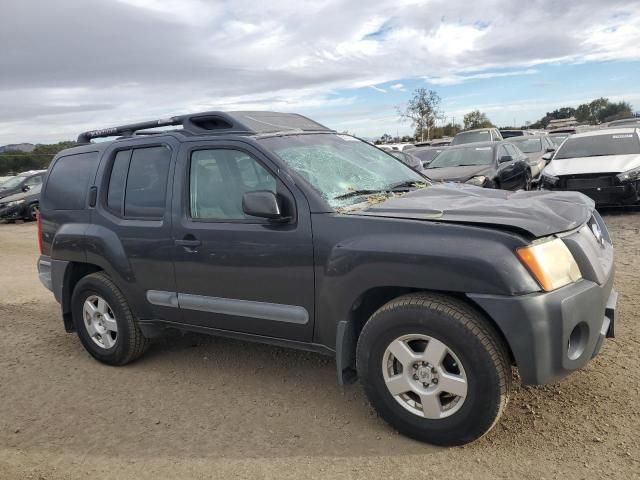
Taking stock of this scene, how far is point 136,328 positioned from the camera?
4.59 m

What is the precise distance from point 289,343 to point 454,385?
1178 mm

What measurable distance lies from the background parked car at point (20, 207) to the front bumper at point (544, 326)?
18.5 m

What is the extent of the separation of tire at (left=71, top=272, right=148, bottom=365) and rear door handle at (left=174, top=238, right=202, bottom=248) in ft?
3.03

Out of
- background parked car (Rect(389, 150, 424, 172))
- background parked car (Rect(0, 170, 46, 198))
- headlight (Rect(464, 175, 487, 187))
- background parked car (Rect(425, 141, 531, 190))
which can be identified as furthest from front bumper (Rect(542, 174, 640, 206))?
background parked car (Rect(0, 170, 46, 198))

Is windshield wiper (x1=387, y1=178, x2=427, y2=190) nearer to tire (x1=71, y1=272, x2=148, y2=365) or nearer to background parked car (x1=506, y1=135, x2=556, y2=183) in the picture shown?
tire (x1=71, y1=272, x2=148, y2=365)

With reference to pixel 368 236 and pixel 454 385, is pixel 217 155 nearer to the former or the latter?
pixel 368 236

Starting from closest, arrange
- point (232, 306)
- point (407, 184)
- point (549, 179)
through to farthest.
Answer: point (232, 306) < point (407, 184) < point (549, 179)

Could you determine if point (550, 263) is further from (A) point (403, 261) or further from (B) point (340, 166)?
(B) point (340, 166)

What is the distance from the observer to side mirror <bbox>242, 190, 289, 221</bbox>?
3.38 meters

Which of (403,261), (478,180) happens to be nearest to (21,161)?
(478,180)

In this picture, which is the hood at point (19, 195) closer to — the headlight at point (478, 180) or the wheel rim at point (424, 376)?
the headlight at point (478, 180)

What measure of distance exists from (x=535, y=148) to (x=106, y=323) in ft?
44.3

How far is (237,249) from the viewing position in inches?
146

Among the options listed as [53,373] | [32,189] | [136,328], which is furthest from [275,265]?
[32,189]
